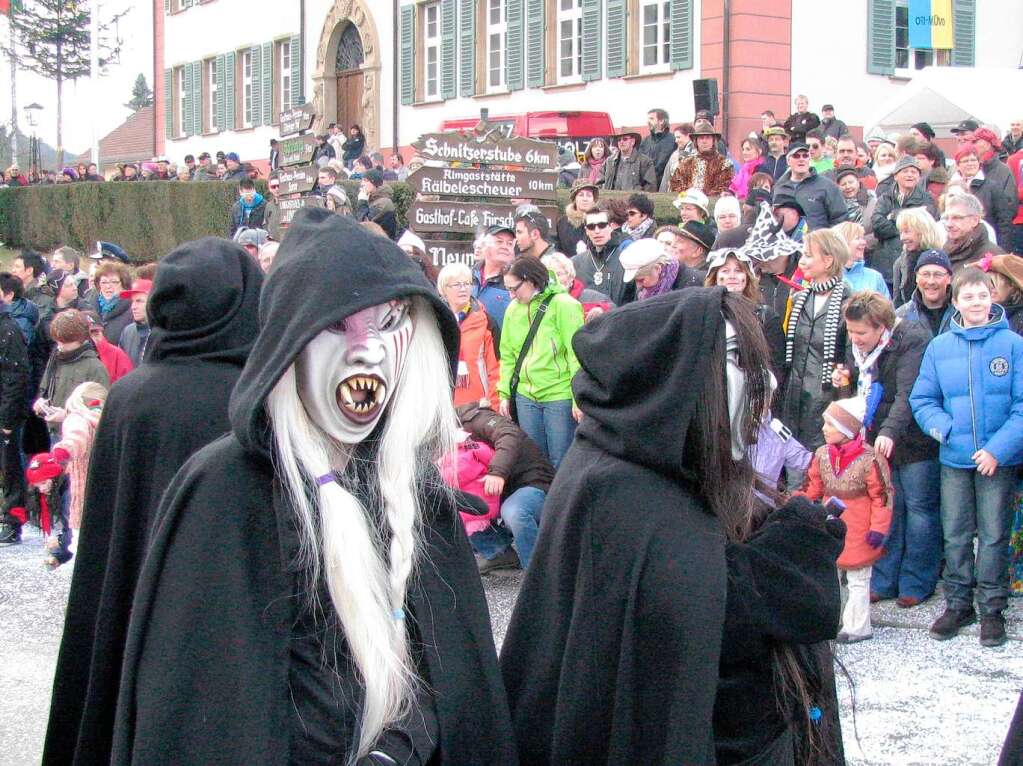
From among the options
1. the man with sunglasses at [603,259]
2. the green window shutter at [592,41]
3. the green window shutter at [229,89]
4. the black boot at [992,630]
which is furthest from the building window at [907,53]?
the green window shutter at [229,89]

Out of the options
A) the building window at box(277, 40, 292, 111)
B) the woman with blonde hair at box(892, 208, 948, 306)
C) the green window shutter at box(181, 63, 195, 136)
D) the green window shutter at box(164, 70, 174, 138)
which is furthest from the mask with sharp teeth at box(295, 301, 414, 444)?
the green window shutter at box(164, 70, 174, 138)

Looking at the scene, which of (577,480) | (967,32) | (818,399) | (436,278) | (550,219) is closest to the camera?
(577,480)

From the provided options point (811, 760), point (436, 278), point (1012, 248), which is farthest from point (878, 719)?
point (1012, 248)

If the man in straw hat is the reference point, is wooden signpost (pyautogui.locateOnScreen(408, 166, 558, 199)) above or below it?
below

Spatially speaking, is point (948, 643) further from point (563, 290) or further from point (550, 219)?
point (550, 219)

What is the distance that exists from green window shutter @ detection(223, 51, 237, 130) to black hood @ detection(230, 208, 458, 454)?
33.0m

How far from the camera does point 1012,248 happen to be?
→ 10398 mm

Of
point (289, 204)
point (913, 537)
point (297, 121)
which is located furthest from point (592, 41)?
point (913, 537)

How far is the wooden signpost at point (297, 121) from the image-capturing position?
41.9 ft

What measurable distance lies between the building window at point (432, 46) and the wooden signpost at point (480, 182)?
649 inches

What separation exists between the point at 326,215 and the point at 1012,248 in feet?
29.2

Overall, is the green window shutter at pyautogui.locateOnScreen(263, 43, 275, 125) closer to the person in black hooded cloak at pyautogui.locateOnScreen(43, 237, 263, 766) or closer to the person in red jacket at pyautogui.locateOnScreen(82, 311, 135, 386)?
the person in red jacket at pyautogui.locateOnScreen(82, 311, 135, 386)

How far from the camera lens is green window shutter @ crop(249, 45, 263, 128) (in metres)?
32.8

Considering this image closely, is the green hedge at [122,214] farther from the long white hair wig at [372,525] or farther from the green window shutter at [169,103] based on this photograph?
the long white hair wig at [372,525]
